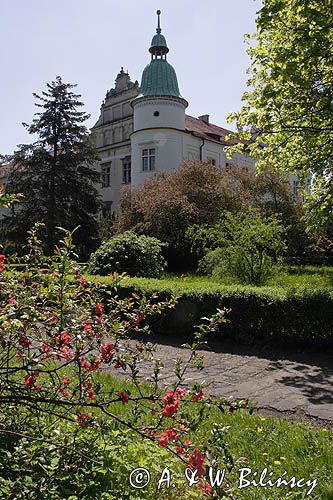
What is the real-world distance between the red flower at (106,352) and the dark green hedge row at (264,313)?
5.50 meters

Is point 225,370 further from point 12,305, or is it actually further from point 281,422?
point 12,305

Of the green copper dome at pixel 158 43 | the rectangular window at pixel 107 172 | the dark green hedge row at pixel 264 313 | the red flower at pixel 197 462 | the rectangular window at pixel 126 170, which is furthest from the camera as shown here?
the rectangular window at pixel 107 172

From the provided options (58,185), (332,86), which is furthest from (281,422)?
(58,185)

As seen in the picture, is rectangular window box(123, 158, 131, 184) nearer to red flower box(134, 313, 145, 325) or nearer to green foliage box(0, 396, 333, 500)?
green foliage box(0, 396, 333, 500)

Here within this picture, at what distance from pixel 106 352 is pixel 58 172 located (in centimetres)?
2818

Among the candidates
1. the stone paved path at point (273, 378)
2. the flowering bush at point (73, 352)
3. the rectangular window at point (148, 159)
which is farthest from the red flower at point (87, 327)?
the rectangular window at point (148, 159)

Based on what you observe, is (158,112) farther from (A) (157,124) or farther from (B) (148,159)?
(B) (148,159)

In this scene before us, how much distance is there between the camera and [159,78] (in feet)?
108

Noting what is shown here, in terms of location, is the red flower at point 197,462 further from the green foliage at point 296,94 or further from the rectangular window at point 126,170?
the rectangular window at point 126,170

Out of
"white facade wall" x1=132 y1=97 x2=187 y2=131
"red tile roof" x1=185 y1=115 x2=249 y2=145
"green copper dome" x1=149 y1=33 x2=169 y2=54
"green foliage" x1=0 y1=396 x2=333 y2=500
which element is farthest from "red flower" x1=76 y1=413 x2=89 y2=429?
"green copper dome" x1=149 y1=33 x2=169 y2=54

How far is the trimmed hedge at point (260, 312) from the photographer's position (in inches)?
296

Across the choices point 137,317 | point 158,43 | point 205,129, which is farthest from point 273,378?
point 205,129

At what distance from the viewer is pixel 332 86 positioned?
9.41 meters

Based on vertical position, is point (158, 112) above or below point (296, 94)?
above
